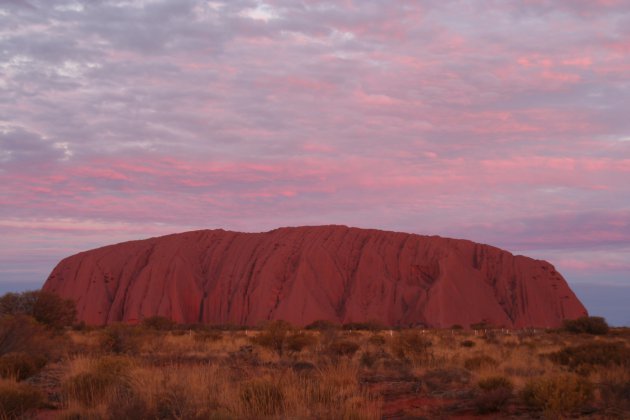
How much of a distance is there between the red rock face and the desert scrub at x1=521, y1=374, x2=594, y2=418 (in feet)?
162

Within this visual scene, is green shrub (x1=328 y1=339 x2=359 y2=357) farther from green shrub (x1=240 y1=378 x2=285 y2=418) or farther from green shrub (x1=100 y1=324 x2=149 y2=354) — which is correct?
green shrub (x1=240 y1=378 x2=285 y2=418)

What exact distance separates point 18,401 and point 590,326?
39188 mm

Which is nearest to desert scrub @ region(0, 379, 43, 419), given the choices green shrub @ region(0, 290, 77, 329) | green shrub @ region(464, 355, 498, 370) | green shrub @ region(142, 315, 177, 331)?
green shrub @ region(464, 355, 498, 370)

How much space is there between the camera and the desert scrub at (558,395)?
30.1 ft

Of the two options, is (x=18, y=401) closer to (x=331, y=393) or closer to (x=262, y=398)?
(x=262, y=398)

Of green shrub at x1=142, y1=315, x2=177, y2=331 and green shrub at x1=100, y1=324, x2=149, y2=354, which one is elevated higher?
green shrub at x1=100, y1=324, x2=149, y2=354

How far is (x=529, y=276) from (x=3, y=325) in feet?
210

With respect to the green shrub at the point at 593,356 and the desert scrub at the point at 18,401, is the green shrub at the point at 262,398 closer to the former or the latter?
the desert scrub at the point at 18,401

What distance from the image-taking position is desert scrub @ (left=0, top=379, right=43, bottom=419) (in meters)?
8.84

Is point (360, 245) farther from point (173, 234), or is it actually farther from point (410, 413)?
point (410, 413)

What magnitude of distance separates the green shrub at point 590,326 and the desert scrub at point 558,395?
108 feet

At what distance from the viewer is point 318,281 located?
66.8 metres

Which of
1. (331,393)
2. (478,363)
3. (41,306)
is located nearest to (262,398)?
(331,393)

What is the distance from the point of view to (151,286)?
67.1 meters
